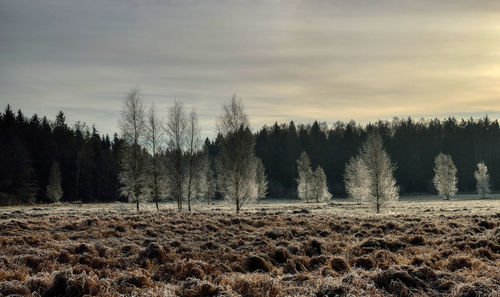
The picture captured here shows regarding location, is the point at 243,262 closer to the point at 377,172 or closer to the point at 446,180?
the point at 377,172

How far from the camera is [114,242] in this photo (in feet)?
47.9

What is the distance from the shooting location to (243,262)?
37.3 ft

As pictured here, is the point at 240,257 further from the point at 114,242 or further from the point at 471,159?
the point at 471,159

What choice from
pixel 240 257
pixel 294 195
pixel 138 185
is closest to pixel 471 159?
pixel 294 195

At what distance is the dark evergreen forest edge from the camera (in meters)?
73.6

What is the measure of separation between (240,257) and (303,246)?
10.9 feet

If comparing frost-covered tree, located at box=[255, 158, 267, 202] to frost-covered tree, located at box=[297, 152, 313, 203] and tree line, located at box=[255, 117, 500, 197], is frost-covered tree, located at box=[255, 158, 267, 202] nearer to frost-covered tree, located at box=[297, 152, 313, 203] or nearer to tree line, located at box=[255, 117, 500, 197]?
frost-covered tree, located at box=[297, 152, 313, 203]

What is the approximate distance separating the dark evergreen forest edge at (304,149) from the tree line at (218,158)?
8.4 inches

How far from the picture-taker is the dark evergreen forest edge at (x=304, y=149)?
73625 mm

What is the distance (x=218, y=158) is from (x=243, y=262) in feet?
252

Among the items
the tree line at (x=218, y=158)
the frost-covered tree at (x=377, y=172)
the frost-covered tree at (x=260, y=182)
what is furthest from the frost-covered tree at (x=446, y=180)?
the frost-covered tree at (x=377, y=172)

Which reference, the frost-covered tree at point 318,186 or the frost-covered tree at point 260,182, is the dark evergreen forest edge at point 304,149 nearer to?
the frost-covered tree at point 260,182

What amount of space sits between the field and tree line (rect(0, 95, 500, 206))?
18.2 metres

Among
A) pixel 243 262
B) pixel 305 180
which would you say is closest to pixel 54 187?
pixel 305 180
